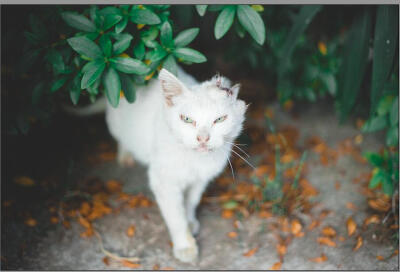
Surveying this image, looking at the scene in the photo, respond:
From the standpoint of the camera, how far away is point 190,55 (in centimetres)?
195

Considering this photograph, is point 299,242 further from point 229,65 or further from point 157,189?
point 229,65

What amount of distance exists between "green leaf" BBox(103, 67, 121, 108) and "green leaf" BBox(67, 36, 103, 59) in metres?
0.10

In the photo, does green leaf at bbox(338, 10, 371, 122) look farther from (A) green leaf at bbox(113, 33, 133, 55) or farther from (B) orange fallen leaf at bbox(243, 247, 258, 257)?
(A) green leaf at bbox(113, 33, 133, 55)

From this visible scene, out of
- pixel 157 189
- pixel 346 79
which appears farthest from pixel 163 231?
pixel 346 79

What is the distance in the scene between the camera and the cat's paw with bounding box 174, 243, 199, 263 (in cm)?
233

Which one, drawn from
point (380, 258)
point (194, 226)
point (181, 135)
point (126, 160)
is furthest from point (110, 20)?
point (380, 258)

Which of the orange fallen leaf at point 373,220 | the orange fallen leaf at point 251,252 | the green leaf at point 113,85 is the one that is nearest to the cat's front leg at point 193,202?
the orange fallen leaf at point 251,252

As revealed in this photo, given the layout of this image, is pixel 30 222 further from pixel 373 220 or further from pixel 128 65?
pixel 373 220

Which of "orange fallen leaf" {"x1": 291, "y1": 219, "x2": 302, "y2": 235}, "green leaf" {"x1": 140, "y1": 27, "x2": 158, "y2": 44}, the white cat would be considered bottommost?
"orange fallen leaf" {"x1": 291, "y1": 219, "x2": 302, "y2": 235}

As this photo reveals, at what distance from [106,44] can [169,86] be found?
0.37 metres

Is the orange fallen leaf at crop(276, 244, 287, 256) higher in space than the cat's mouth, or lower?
lower

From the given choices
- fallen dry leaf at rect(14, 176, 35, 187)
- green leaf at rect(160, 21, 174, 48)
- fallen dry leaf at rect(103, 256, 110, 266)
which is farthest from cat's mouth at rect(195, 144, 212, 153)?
fallen dry leaf at rect(14, 176, 35, 187)

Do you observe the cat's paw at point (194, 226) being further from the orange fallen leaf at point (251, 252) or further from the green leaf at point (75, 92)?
the green leaf at point (75, 92)

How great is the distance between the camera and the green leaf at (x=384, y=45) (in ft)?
7.55
